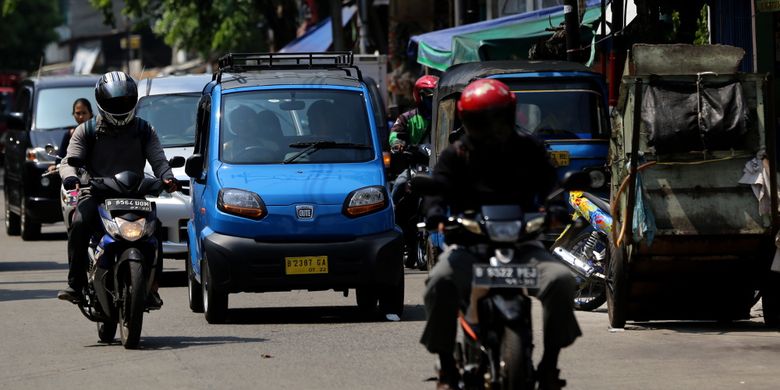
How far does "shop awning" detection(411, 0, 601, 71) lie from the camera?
2011cm

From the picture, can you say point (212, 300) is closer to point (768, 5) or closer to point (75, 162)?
point (75, 162)

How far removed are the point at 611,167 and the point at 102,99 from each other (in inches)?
145

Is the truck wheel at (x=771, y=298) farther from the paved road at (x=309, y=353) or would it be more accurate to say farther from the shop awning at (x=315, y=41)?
the shop awning at (x=315, y=41)

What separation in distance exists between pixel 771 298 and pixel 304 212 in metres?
3.42

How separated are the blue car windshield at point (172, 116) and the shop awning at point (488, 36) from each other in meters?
4.08

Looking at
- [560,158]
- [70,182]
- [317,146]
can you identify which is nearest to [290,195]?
[317,146]

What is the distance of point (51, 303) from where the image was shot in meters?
13.7

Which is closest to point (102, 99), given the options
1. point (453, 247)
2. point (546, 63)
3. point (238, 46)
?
point (453, 247)

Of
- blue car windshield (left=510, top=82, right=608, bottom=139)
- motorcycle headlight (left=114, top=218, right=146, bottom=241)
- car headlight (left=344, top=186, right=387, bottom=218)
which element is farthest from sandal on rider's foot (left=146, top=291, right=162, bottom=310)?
blue car windshield (left=510, top=82, right=608, bottom=139)

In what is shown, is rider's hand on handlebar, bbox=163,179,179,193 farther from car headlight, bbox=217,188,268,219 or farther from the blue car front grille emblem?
the blue car front grille emblem

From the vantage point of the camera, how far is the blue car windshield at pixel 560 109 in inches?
615

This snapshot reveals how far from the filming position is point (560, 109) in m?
15.7

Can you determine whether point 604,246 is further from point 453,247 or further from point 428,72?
point 428,72

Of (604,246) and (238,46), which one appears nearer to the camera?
(604,246)
